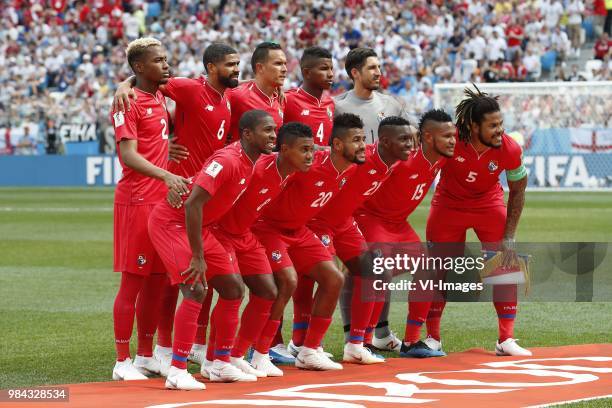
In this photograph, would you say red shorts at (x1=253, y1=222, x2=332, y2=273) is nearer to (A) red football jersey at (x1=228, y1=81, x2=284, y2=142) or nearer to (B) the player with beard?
(B) the player with beard

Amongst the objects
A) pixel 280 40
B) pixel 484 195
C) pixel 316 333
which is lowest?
pixel 316 333

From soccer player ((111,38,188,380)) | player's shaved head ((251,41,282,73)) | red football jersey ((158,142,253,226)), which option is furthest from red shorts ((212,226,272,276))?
player's shaved head ((251,41,282,73))

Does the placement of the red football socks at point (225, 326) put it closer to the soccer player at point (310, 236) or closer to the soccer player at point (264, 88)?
the soccer player at point (310, 236)

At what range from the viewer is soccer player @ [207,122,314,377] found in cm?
779

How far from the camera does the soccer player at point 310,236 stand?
8.16m

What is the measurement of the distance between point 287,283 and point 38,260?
350 inches

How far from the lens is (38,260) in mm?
16297

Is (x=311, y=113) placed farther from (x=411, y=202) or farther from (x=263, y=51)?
(x=411, y=202)

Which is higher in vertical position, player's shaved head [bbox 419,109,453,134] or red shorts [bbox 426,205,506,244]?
player's shaved head [bbox 419,109,453,134]

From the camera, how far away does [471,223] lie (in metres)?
9.18

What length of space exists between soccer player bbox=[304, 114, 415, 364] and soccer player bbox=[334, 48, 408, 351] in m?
0.61

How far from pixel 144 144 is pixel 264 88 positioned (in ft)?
3.77

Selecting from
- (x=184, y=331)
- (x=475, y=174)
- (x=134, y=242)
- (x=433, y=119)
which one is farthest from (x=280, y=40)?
(x=184, y=331)

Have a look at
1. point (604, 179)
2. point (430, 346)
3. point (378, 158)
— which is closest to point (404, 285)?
point (430, 346)
